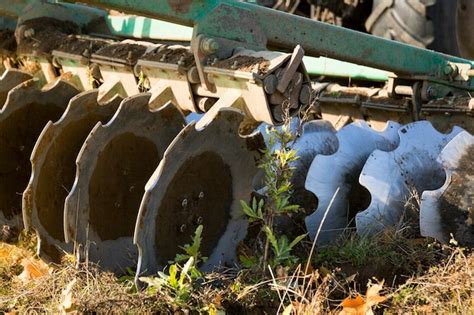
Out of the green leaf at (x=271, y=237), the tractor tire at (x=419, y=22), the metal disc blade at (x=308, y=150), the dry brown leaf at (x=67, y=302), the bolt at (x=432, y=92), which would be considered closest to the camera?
the dry brown leaf at (x=67, y=302)

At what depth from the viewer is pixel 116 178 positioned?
11.2 feet

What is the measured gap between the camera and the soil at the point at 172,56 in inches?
150

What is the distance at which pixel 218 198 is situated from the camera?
11.1 ft

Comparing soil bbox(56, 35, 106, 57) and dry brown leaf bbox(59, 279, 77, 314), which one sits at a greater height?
soil bbox(56, 35, 106, 57)

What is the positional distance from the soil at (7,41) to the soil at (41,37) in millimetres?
71

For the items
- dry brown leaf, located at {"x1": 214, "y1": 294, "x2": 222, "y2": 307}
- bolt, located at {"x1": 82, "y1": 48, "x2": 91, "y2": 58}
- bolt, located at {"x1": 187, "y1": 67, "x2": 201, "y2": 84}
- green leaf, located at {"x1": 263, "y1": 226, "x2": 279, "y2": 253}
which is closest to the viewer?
dry brown leaf, located at {"x1": 214, "y1": 294, "x2": 222, "y2": 307}

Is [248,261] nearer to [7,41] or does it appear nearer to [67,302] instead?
[67,302]

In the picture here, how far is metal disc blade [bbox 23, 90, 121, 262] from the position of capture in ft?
11.2

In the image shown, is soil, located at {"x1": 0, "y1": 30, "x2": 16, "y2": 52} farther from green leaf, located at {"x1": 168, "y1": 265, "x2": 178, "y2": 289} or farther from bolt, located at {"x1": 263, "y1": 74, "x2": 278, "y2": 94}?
green leaf, located at {"x1": 168, "y1": 265, "x2": 178, "y2": 289}

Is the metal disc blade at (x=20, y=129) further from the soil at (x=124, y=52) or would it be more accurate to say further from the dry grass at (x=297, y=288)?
the dry grass at (x=297, y=288)

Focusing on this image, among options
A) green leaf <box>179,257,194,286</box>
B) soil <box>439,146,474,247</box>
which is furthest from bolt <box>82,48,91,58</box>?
soil <box>439,146,474,247</box>

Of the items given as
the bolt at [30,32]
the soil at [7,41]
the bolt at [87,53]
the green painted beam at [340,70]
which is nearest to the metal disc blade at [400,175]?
the green painted beam at [340,70]

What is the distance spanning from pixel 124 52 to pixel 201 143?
3.63 ft

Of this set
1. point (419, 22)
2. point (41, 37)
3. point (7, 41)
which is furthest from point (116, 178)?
point (419, 22)
